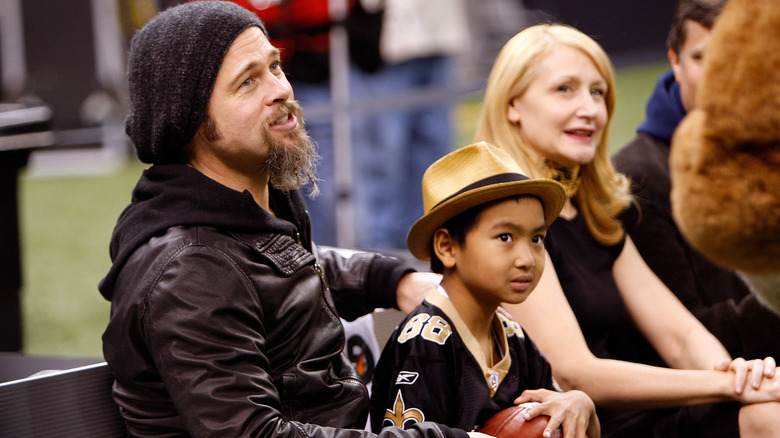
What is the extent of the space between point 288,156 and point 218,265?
0.41m

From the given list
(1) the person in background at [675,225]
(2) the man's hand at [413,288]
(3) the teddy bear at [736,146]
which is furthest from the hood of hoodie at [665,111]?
(3) the teddy bear at [736,146]

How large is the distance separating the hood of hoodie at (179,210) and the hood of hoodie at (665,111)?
172cm

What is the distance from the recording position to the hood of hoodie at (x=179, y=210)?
206cm

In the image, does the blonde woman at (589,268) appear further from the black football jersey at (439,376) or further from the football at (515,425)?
the football at (515,425)

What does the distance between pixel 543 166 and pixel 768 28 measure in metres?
1.60

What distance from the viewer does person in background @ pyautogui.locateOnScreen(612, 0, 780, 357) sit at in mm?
2908

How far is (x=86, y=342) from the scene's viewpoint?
5.39 meters

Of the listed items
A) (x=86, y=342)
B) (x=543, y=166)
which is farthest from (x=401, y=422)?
(x=86, y=342)

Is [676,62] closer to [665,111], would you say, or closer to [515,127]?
[665,111]

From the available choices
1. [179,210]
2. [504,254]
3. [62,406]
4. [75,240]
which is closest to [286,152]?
[179,210]

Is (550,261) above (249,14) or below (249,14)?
below

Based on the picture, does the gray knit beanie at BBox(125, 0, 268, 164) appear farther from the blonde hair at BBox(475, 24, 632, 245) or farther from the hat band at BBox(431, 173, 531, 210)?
the blonde hair at BBox(475, 24, 632, 245)

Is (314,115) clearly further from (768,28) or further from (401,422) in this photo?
(768,28)

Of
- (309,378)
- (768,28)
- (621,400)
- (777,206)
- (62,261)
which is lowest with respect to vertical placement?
(62,261)
